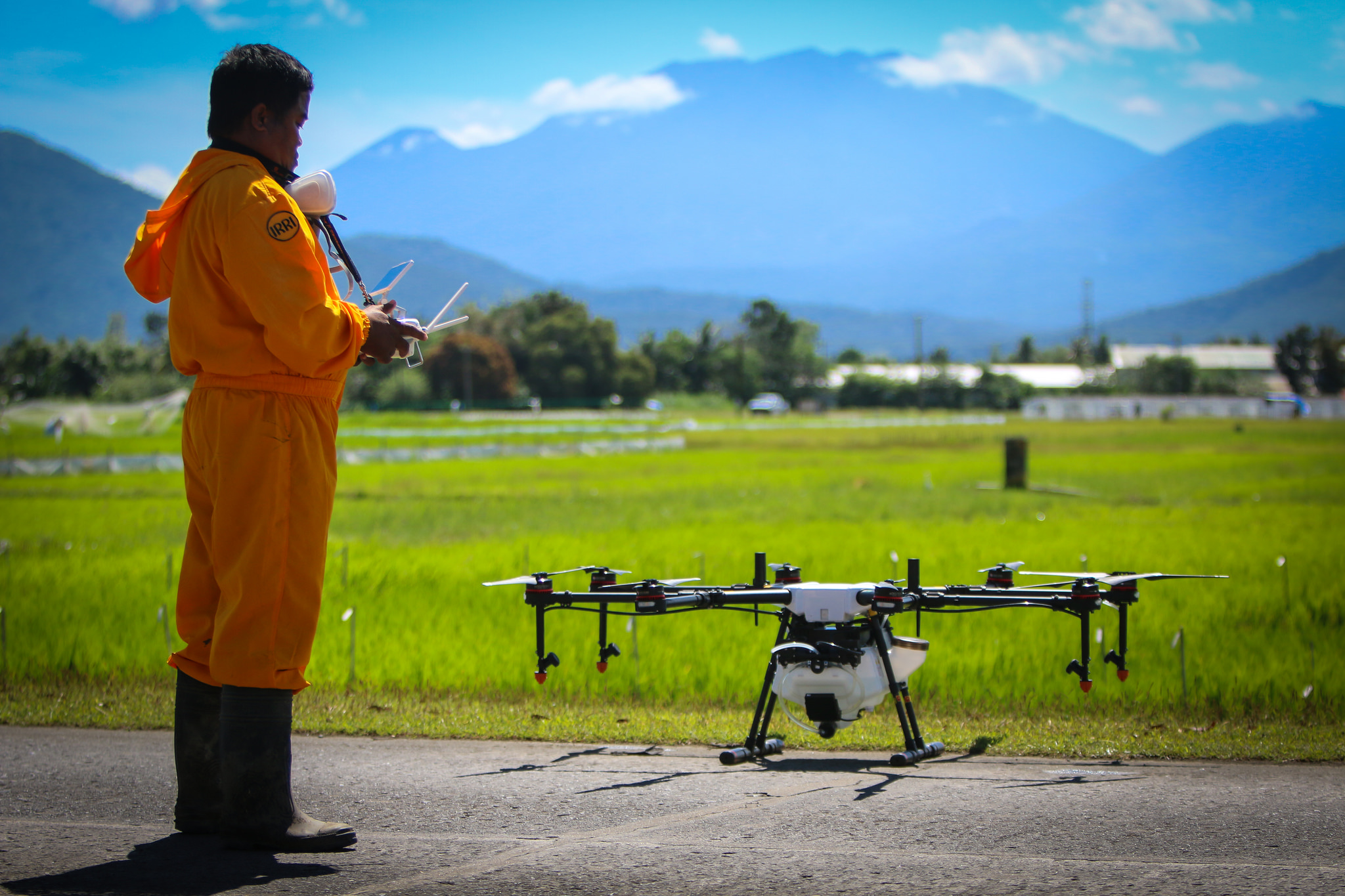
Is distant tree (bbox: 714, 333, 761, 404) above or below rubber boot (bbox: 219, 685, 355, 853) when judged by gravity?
above

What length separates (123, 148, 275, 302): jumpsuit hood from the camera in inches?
170

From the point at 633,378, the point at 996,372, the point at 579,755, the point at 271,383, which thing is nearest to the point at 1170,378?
the point at 996,372

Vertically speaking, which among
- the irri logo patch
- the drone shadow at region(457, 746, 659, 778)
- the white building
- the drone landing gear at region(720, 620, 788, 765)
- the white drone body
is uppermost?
the white building

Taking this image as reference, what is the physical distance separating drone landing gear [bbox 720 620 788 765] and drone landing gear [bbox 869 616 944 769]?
498 mm

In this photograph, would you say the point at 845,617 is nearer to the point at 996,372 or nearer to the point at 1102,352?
the point at 996,372

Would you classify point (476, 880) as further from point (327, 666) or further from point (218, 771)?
point (327, 666)

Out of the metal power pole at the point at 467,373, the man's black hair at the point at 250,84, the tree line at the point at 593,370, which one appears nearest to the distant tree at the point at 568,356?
the tree line at the point at 593,370

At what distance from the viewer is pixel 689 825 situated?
4.57 meters

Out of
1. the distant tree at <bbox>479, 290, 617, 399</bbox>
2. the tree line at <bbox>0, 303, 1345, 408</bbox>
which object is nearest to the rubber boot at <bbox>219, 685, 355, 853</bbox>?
the tree line at <bbox>0, 303, 1345, 408</bbox>

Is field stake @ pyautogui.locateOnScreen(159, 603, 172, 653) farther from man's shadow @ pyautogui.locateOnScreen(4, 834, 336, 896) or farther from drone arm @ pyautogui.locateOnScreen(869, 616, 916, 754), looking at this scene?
drone arm @ pyautogui.locateOnScreen(869, 616, 916, 754)

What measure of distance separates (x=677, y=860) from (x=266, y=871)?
1427 millimetres

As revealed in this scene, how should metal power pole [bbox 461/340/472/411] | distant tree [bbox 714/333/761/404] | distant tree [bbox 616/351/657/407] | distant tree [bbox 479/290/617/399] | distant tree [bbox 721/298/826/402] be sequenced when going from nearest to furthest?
1. metal power pole [bbox 461/340/472/411]
2. distant tree [bbox 479/290/617/399]
3. distant tree [bbox 616/351/657/407]
4. distant tree [bbox 714/333/761/404]
5. distant tree [bbox 721/298/826/402]

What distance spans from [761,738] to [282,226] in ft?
11.1

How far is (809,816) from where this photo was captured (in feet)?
15.4
